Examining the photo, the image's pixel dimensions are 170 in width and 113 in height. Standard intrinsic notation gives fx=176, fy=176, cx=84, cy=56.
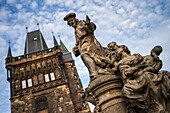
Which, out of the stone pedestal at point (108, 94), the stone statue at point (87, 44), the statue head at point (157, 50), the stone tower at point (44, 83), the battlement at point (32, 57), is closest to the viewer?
the statue head at point (157, 50)

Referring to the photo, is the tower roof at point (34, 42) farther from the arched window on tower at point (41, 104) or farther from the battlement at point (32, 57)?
the arched window on tower at point (41, 104)

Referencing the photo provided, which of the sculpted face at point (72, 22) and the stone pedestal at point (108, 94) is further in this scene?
the sculpted face at point (72, 22)

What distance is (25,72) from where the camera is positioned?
25.5 meters

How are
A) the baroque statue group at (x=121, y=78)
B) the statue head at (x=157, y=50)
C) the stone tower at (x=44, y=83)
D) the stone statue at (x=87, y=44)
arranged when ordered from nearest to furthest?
the baroque statue group at (x=121, y=78), the statue head at (x=157, y=50), the stone statue at (x=87, y=44), the stone tower at (x=44, y=83)

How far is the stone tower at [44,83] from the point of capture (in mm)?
22378

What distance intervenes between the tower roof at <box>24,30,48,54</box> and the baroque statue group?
2654 centimetres

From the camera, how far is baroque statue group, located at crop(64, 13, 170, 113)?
7.63ft

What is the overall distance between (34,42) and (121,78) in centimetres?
3029

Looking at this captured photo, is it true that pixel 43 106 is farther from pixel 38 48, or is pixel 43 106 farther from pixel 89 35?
pixel 89 35

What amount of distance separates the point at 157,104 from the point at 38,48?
2886 cm

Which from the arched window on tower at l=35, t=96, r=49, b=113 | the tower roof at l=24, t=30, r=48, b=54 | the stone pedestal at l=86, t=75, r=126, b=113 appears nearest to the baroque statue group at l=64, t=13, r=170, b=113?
the stone pedestal at l=86, t=75, r=126, b=113

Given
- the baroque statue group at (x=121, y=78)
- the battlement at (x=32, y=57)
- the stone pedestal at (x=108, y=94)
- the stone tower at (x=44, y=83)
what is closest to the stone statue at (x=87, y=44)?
the baroque statue group at (x=121, y=78)

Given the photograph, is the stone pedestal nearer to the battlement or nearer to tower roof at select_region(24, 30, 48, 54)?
the battlement

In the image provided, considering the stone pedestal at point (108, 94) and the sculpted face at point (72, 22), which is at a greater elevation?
the sculpted face at point (72, 22)
